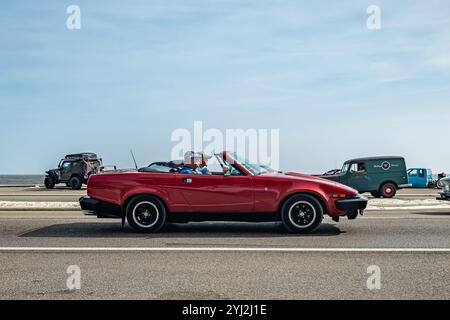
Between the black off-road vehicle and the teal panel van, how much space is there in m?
17.5

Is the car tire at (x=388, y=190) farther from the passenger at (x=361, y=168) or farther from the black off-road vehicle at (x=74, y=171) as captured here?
the black off-road vehicle at (x=74, y=171)

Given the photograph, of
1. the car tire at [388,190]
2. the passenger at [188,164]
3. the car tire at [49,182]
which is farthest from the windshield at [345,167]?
the car tire at [49,182]

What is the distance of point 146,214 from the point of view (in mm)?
9438

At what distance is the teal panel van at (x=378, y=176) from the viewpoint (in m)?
24.4

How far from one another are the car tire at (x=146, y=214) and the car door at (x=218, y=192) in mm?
517

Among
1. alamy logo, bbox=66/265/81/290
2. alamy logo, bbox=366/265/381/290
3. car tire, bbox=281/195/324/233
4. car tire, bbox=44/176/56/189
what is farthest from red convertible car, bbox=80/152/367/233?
car tire, bbox=44/176/56/189

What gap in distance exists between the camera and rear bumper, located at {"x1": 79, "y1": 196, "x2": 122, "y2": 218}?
373 inches

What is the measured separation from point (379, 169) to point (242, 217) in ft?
54.7

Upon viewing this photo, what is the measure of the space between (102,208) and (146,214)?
80 centimetres
